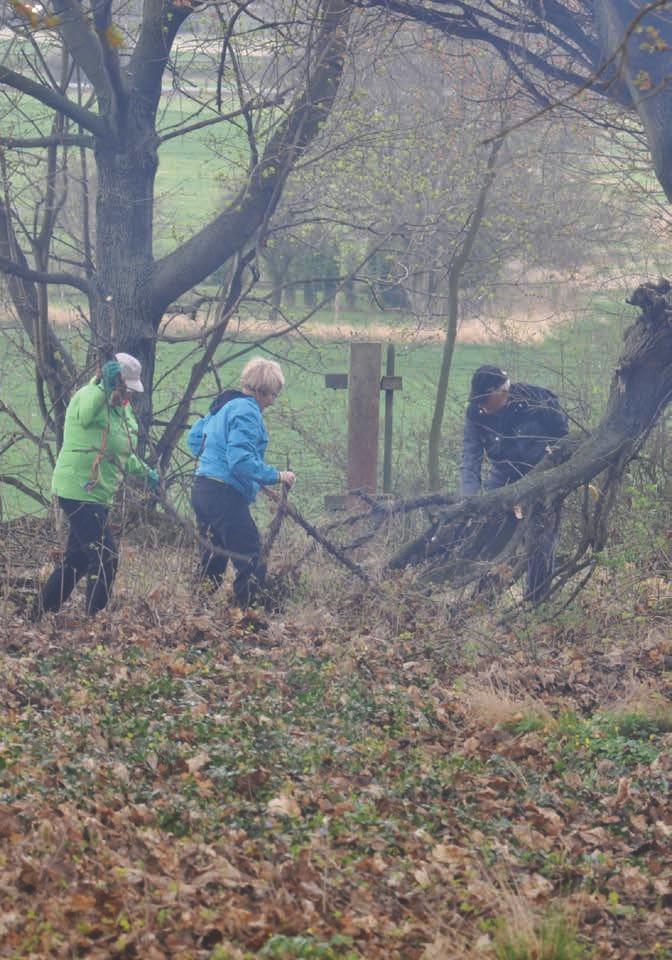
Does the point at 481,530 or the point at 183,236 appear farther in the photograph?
the point at 183,236

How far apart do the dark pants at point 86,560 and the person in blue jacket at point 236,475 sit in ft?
2.23

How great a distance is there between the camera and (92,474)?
7.93m

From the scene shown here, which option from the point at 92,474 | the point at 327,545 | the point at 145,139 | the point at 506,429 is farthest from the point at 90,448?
the point at 145,139

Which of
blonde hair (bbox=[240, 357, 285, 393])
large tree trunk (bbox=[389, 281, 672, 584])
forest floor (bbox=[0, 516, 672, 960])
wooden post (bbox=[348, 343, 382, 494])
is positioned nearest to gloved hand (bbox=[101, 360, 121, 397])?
blonde hair (bbox=[240, 357, 285, 393])

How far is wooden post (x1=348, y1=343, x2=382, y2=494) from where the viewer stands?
10398 mm

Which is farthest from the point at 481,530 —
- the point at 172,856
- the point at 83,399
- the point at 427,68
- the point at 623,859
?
the point at 427,68

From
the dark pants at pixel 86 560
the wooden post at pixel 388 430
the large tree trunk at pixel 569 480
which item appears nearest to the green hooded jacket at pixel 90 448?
the dark pants at pixel 86 560

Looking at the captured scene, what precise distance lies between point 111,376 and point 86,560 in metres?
1.32

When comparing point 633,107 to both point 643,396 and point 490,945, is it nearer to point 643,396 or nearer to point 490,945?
point 643,396

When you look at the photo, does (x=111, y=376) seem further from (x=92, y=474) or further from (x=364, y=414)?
(x=364, y=414)

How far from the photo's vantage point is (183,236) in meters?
11.2

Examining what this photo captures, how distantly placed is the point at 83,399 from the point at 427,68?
34.1 feet

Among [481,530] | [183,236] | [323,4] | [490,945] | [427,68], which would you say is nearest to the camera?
[490,945]

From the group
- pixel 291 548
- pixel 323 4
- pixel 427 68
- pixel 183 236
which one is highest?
pixel 427 68
